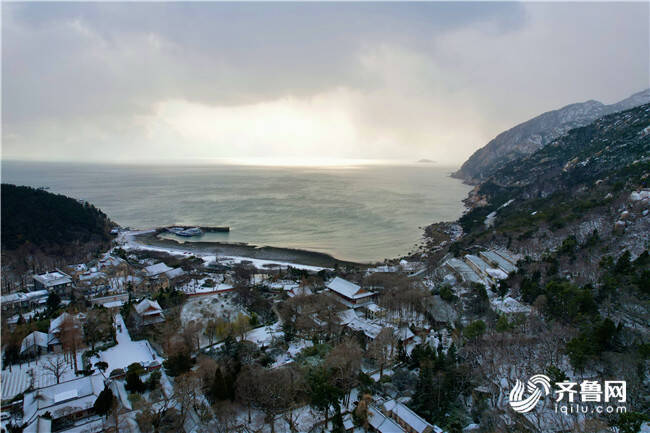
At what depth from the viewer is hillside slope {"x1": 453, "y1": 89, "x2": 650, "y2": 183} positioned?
126875 millimetres

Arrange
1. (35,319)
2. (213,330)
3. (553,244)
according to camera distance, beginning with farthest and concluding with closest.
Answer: (553,244)
(35,319)
(213,330)

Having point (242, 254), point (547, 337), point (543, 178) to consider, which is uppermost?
point (543, 178)

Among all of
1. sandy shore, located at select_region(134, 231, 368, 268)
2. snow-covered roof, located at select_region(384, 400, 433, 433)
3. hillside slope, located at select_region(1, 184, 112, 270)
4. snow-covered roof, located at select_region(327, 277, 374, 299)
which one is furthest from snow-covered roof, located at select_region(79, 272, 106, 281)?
snow-covered roof, located at select_region(384, 400, 433, 433)

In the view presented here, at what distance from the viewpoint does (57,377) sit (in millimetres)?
14977

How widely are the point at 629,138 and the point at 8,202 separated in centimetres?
9241

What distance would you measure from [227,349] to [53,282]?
72.0 ft

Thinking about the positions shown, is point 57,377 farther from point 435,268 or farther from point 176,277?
point 435,268

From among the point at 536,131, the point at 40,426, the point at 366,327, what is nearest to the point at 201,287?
the point at 366,327

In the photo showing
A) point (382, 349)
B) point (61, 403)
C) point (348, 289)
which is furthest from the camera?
point (348, 289)

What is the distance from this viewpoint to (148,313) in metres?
21.4

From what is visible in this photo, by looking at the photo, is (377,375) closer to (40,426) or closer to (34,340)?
(40,426)

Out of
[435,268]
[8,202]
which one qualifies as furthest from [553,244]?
[8,202]

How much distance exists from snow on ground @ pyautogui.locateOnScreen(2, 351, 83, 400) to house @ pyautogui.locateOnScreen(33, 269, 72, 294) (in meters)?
14.1

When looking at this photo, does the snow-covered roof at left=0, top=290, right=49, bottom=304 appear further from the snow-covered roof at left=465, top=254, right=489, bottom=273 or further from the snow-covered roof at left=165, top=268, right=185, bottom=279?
the snow-covered roof at left=465, top=254, right=489, bottom=273
